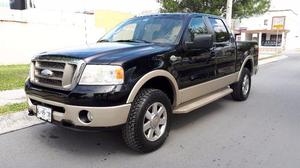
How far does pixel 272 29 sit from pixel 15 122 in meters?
49.8

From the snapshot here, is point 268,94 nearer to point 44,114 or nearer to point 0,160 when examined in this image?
point 44,114

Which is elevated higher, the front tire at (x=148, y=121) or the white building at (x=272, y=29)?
the white building at (x=272, y=29)

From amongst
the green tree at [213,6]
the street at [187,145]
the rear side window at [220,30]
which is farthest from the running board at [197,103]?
the green tree at [213,6]

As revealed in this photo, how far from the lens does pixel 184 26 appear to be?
4.53 m

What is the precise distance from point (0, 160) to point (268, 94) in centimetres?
645

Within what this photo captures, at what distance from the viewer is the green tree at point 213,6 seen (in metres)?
14.0

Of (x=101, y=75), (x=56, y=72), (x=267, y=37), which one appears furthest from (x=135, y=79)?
(x=267, y=37)

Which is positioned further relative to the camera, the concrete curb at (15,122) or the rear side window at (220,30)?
the rear side window at (220,30)

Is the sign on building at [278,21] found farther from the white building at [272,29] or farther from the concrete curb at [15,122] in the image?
the concrete curb at [15,122]

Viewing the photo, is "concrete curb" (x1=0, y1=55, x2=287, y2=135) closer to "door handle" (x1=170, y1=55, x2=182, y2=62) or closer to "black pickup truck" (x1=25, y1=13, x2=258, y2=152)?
"black pickup truck" (x1=25, y1=13, x2=258, y2=152)

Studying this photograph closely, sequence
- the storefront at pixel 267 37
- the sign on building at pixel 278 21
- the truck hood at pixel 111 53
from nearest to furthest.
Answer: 1. the truck hood at pixel 111 53
2. the storefront at pixel 267 37
3. the sign on building at pixel 278 21

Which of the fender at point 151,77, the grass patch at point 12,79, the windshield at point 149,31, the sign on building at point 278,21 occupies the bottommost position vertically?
the grass patch at point 12,79

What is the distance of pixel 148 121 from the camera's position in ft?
12.5

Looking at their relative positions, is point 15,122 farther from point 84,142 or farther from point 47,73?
point 47,73
